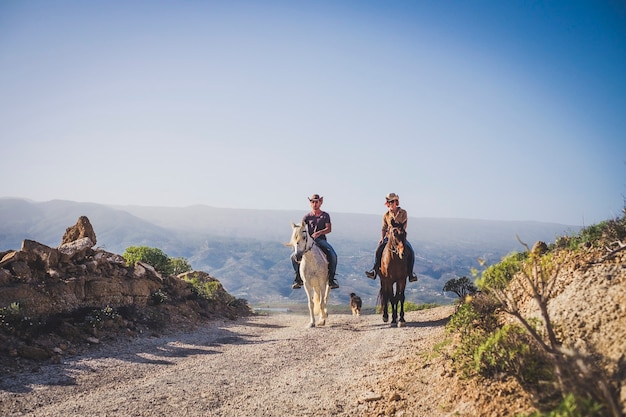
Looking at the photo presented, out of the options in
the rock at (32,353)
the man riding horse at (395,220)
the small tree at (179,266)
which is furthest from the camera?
the small tree at (179,266)

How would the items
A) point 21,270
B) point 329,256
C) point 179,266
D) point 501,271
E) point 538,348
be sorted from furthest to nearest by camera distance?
point 179,266, point 329,256, point 21,270, point 501,271, point 538,348

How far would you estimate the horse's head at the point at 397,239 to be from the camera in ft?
41.8

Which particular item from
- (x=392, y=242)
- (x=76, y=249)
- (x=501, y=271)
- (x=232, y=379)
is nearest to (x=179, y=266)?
(x=76, y=249)

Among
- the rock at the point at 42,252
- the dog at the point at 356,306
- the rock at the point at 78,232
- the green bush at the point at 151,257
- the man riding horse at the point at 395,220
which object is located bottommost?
the dog at the point at 356,306

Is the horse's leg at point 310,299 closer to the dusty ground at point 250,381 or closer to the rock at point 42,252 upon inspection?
the dusty ground at point 250,381

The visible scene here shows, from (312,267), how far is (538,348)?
397 inches

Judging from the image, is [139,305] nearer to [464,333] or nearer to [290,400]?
[290,400]

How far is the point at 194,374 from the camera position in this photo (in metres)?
8.05

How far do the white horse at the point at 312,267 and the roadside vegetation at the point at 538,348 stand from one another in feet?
23.2

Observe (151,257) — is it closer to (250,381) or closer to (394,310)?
(394,310)

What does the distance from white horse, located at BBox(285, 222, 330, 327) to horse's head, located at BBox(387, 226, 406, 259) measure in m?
2.78

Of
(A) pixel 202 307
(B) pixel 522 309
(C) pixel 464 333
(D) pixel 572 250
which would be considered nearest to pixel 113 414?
(C) pixel 464 333

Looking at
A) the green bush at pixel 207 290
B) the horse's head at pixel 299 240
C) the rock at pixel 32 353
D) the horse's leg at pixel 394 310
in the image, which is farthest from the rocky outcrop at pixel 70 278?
the horse's leg at pixel 394 310

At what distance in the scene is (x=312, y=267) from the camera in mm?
14211
